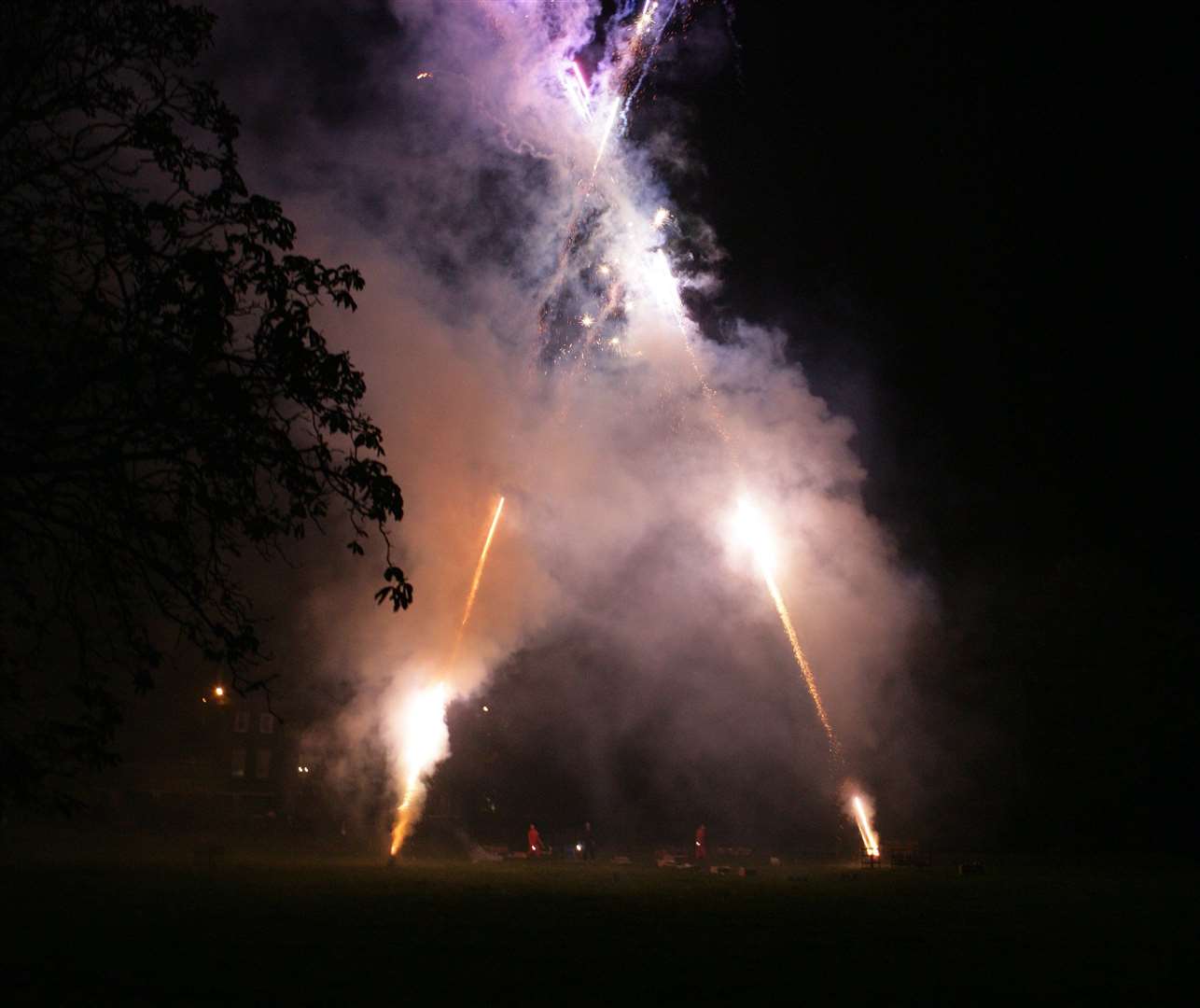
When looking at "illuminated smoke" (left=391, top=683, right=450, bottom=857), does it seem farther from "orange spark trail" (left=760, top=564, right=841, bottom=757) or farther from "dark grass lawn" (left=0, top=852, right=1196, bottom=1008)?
"orange spark trail" (left=760, top=564, right=841, bottom=757)

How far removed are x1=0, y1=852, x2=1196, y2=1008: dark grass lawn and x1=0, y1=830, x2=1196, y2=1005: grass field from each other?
49mm

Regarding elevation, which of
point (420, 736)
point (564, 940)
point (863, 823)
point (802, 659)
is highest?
point (802, 659)

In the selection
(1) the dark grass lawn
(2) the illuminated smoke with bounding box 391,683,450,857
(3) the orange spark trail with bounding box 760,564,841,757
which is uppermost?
(3) the orange spark trail with bounding box 760,564,841,757

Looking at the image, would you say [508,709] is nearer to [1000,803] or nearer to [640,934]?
[1000,803]

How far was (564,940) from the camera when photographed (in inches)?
513

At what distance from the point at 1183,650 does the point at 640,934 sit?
34690 mm

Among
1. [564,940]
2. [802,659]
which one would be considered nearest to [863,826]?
[802,659]

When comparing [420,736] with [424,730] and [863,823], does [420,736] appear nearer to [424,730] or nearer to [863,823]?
[424,730]

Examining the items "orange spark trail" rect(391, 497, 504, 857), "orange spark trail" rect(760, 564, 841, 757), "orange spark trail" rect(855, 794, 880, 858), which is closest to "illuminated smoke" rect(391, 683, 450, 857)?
"orange spark trail" rect(391, 497, 504, 857)

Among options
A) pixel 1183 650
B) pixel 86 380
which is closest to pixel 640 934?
pixel 86 380

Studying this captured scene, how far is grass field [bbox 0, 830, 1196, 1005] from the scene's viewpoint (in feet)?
30.9

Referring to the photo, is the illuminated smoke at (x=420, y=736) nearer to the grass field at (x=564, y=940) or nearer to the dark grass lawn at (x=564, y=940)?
the grass field at (x=564, y=940)

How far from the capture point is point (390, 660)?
1388 inches

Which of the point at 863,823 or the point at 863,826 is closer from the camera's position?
the point at 863,826
